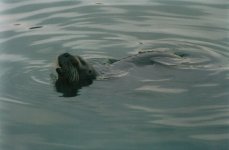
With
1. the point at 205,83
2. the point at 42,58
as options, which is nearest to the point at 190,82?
the point at 205,83

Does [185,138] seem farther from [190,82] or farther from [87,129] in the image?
[190,82]

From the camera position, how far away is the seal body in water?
650cm

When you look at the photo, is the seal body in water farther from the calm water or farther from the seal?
the calm water

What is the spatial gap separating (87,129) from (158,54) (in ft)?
7.19

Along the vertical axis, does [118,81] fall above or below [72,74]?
below

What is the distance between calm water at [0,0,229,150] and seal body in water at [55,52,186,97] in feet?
0.40

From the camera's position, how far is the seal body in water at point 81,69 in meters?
6.50

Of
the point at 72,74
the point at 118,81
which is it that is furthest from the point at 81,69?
the point at 118,81

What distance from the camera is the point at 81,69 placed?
6.68 m

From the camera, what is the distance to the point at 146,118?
5766 millimetres

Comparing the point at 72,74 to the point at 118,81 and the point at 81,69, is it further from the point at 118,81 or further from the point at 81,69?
the point at 118,81

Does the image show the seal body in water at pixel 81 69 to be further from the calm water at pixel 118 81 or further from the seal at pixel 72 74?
the calm water at pixel 118 81

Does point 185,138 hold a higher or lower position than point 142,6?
lower

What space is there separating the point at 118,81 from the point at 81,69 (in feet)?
1.50
